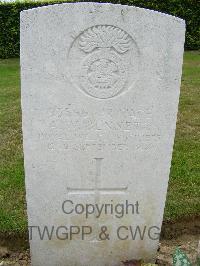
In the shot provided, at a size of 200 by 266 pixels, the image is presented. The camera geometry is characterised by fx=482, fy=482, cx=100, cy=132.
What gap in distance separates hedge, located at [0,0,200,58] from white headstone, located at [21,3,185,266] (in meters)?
9.99

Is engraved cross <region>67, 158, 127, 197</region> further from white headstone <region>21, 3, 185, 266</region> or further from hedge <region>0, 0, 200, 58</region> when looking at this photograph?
hedge <region>0, 0, 200, 58</region>

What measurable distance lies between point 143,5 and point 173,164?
8.72m

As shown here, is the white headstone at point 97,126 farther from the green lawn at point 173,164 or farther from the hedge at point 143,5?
the hedge at point 143,5

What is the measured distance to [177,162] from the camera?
5047 millimetres

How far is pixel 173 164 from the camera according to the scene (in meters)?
5.03

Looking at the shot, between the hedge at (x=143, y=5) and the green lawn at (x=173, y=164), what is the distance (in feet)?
14.7

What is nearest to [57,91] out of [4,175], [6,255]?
[6,255]

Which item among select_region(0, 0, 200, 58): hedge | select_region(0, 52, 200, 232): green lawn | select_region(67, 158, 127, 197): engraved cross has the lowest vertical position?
select_region(0, 52, 200, 232): green lawn

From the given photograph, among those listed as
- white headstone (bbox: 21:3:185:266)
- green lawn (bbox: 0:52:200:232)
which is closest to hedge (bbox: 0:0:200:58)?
green lawn (bbox: 0:52:200:232)

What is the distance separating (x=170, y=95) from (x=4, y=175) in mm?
2335

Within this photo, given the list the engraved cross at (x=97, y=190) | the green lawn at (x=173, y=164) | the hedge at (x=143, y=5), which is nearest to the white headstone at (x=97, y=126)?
the engraved cross at (x=97, y=190)

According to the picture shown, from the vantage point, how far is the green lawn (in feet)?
13.3

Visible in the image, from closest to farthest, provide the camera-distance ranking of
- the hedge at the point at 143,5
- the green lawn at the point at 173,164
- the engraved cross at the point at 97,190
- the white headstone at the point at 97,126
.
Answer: the white headstone at the point at 97,126
the engraved cross at the point at 97,190
the green lawn at the point at 173,164
the hedge at the point at 143,5

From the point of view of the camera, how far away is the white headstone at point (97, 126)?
2.88m
